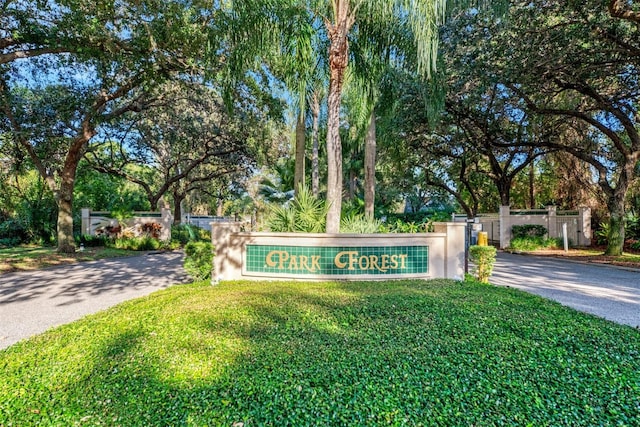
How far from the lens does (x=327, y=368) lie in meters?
2.89

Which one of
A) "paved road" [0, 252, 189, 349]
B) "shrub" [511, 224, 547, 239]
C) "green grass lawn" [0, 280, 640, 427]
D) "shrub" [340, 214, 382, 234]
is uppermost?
"shrub" [340, 214, 382, 234]

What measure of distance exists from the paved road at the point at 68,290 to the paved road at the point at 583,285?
758 centimetres

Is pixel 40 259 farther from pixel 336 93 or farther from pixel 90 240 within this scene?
pixel 336 93

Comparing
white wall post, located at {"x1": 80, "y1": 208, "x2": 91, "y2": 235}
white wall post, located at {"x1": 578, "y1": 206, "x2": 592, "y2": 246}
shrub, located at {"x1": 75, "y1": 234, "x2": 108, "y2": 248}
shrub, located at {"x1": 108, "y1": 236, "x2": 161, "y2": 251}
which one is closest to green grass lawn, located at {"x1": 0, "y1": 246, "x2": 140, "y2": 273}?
shrub, located at {"x1": 108, "y1": 236, "x2": 161, "y2": 251}

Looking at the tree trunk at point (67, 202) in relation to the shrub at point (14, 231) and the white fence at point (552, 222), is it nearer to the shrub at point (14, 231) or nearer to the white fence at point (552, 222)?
the shrub at point (14, 231)

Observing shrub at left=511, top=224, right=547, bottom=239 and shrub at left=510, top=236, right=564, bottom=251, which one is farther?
shrub at left=511, top=224, right=547, bottom=239

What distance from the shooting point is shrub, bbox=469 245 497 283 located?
698cm

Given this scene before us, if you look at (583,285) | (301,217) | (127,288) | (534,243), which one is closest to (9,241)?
(127,288)

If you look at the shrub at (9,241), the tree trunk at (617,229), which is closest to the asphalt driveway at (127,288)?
the tree trunk at (617,229)

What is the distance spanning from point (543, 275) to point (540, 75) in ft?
20.7

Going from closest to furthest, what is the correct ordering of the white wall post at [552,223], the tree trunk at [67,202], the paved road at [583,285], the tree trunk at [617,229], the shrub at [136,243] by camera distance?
the paved road at [583,285] < the tree trunk at [617,229] < the tree trunk at [67,202] < the shrub at [136,243] < the white wall post at [552,223]

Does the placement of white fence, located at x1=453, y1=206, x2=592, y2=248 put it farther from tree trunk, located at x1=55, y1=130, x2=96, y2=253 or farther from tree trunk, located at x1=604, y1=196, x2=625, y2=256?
tree trunk, located at x1=55, y1=130, x2=96, y2=253

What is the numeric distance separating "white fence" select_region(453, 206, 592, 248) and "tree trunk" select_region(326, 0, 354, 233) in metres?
11.8

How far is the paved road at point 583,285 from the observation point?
211 inches
